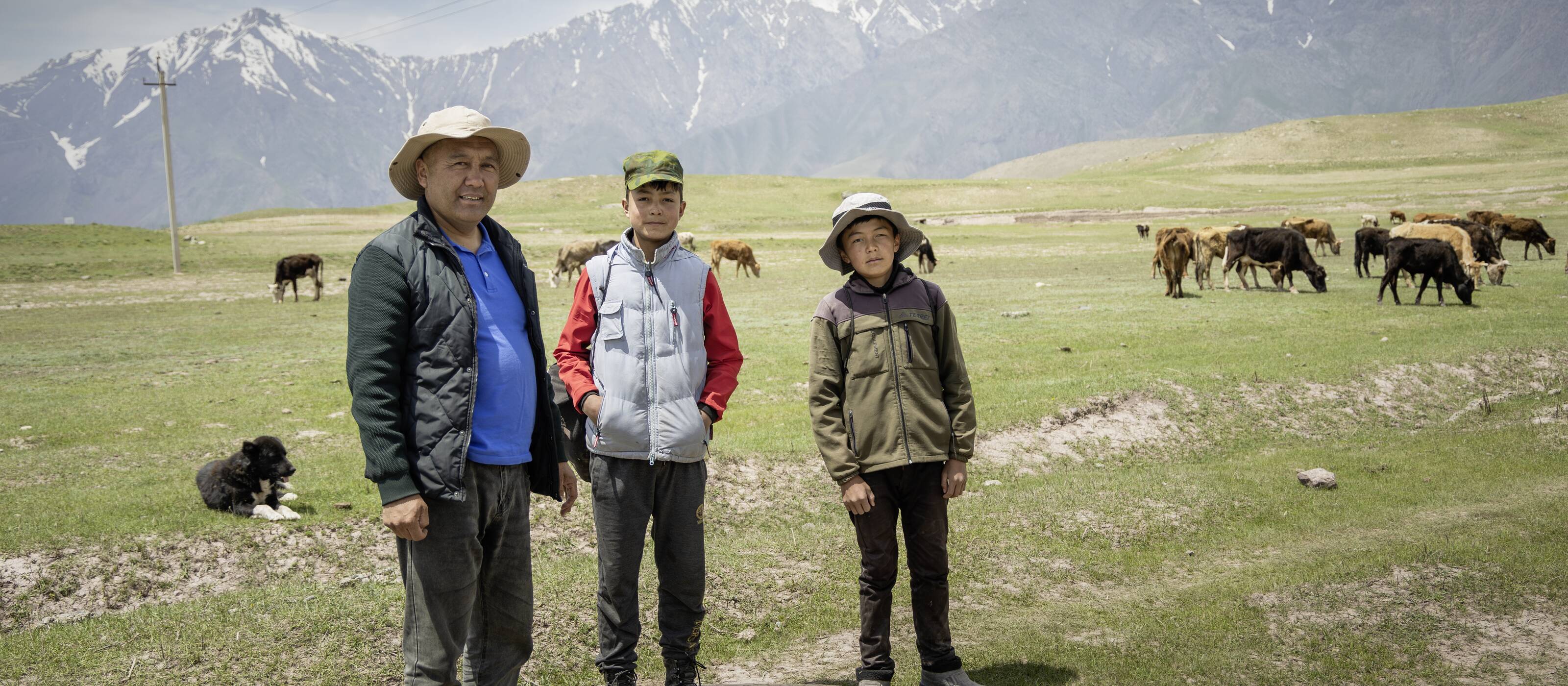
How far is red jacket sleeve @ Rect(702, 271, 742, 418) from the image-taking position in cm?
447

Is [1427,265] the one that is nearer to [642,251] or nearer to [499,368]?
[642,251]

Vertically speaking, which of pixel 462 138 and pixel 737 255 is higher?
pixel 462 138

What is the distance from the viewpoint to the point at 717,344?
4.51 m

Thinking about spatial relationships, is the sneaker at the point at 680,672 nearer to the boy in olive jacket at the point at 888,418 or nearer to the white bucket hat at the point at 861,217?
the boy in olive jacket at the point at 888,418

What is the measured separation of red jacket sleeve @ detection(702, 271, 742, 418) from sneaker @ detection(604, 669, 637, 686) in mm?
1330

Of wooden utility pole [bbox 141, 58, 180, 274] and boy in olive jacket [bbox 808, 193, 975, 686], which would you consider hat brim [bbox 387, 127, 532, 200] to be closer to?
boy in olive jacket [bbox 808, 193, 975, 686]

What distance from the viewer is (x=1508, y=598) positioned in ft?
20.1

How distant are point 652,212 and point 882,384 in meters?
1.42

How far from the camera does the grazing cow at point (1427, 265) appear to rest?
1864cm

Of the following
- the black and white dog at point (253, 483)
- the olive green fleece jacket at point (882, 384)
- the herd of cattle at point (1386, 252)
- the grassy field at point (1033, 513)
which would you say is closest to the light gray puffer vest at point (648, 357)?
the olive green fleece jacket at point (882, 384)

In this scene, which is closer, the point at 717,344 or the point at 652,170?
the point at 652,170

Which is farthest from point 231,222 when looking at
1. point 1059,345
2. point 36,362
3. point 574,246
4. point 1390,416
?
point 1390,416

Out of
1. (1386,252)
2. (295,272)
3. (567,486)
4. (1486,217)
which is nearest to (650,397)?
(567,486)

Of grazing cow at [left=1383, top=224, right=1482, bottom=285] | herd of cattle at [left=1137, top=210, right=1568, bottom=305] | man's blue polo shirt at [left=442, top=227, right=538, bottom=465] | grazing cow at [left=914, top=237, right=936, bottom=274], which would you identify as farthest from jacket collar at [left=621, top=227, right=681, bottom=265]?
grazing cow at [left=914, top=237, right=936, bottom=274]
